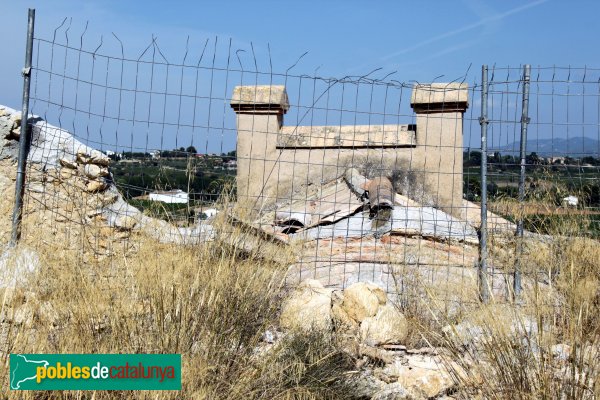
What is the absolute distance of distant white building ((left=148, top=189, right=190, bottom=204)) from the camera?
5325 millimetres

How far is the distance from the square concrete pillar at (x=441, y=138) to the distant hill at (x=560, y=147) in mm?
2083

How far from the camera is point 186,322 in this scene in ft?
11.1

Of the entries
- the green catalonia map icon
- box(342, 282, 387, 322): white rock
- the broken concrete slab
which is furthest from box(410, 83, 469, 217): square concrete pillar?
the green catalonia map icon

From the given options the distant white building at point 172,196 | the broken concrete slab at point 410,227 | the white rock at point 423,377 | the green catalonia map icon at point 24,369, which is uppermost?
the distant white building at point 172,196

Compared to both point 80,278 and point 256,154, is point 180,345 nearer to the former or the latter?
point 80,278

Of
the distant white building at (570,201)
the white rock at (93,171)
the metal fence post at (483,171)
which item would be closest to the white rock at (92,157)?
the white rock at (93,171)

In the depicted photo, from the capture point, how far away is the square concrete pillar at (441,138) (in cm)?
809

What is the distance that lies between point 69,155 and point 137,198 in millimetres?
793

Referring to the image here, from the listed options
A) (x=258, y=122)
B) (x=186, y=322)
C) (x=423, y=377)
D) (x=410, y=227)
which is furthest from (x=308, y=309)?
(x=258, y=122)

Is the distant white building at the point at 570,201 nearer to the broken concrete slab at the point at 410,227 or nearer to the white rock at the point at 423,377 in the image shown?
the broken concrete slab at the point at 410,227

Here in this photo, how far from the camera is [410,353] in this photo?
457 cm

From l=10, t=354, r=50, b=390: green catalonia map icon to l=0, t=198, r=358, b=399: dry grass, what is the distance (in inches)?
Answer: 1.7

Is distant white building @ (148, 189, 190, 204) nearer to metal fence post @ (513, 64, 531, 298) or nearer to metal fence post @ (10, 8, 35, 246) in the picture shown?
metal fence post @ (10, 8, 35, 246)

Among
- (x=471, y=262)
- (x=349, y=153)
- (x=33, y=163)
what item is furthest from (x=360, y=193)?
(x=33, y=163)
